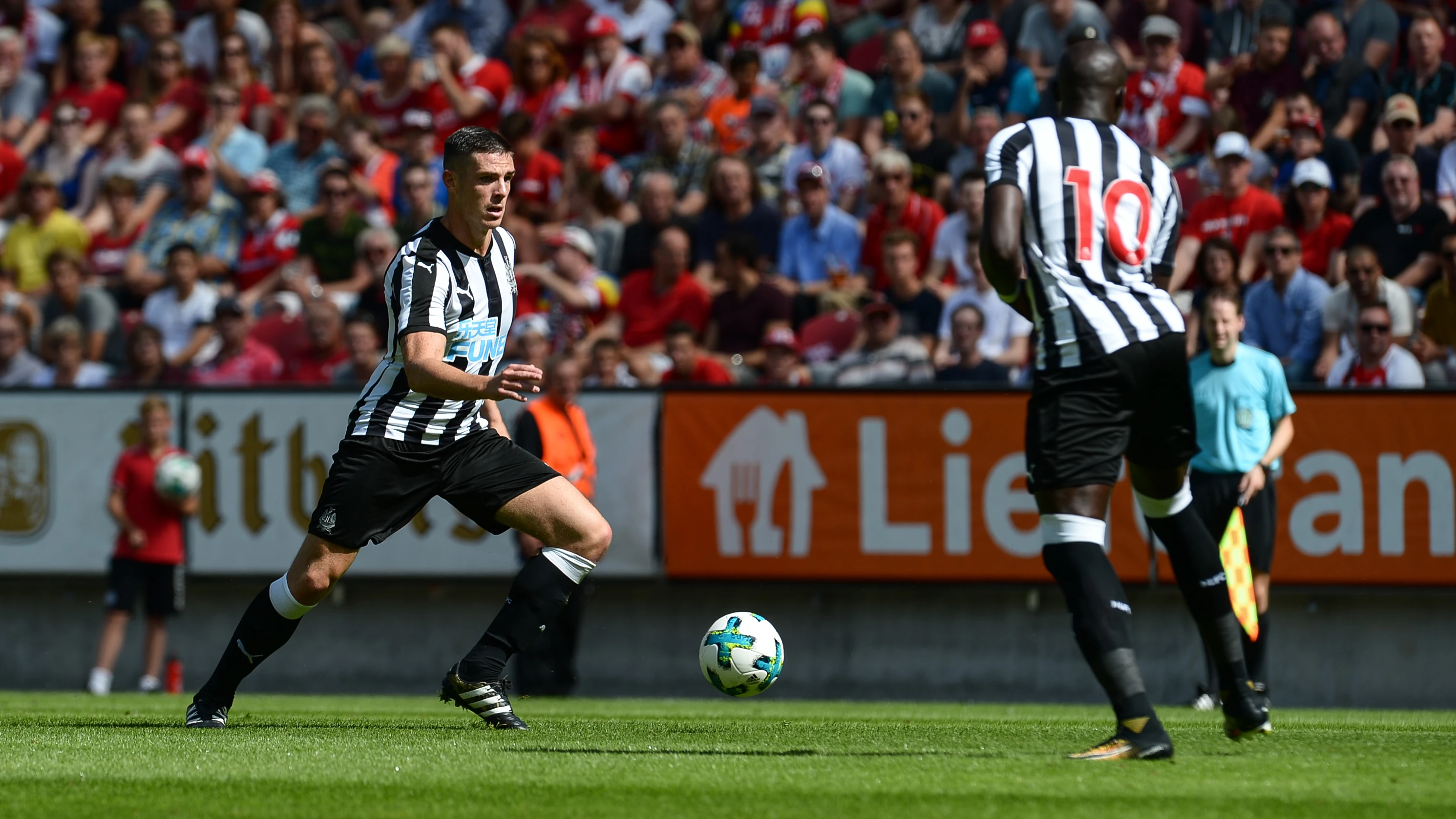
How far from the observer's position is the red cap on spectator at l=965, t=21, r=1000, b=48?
1470cm

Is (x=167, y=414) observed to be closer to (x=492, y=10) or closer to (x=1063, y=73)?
(x=492, y=10)

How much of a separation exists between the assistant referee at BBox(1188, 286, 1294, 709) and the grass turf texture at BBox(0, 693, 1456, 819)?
191 cm

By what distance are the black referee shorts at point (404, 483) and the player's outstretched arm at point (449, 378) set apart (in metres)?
0.31

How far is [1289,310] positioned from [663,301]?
469 centimetres

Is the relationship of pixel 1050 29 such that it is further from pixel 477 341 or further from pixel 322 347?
pixel 477 341

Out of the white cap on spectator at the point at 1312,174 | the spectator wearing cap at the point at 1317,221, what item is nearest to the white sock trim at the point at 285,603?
the spectator wearing cap at the point at 1317,221

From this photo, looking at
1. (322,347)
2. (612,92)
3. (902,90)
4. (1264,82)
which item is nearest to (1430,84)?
(1264,82)

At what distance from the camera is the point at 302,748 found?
6.24 meters

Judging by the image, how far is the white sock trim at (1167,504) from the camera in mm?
5984

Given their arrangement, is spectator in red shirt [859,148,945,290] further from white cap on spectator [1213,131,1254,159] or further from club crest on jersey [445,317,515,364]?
club crest on jersey [445,317,515,364]

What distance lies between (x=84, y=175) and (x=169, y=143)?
887 millimetres

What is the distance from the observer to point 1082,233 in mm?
5691

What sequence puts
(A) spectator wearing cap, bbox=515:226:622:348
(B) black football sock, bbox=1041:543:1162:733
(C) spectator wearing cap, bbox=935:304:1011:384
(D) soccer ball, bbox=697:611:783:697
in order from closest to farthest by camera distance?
(B) black football sock, bbox=1041:543:1162:733
(D) soccer ball, bbox=697:611:783:697
(C) spectator wearing cap, bbox=935:304:1011:384
(A) spectator wearing cap, bbox=515:226:622:348

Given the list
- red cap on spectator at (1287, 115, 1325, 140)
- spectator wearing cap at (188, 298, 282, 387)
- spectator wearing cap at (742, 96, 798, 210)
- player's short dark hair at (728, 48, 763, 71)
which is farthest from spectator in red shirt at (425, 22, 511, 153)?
red cap on spectator at (1287, 115, 1325, 140)
